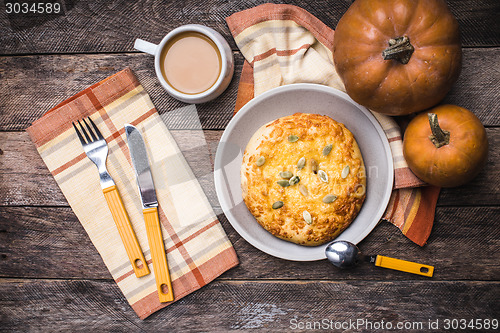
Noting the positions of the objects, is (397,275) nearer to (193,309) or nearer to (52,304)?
(193,309)

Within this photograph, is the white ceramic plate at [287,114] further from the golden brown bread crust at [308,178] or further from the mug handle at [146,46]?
the mug handle at [146,46]

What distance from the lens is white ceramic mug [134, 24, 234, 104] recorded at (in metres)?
1.96

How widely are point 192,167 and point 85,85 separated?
2.69 feet

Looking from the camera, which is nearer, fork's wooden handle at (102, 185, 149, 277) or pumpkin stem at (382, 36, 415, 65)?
pumpkin stem at (382, 36, 415, 65)

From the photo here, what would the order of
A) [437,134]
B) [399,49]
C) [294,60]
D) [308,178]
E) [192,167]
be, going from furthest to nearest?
[192,167]
[294,60]
[308,178]
[437,134]
[399,49]

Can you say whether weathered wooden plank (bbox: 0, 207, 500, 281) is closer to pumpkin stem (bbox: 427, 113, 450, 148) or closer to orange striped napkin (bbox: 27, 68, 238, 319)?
orange striped napkin (bbox: 27, 68, 238, 319)

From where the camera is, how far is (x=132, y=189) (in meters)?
2.19

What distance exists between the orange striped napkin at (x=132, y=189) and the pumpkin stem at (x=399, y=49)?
1.23 metres

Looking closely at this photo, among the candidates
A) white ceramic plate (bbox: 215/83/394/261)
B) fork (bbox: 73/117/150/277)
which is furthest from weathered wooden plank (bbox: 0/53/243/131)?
fork (bbox: 73/117/150/277)

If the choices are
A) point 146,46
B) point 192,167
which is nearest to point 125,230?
point 192,167

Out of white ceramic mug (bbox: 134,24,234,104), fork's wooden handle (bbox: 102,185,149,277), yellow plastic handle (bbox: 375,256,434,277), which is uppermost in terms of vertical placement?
white ceramic mug (bbox: 134,24,234,104)

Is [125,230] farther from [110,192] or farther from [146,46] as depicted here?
[146,46]

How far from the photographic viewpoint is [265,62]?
211 cm

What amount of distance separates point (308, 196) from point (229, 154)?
51 centimetres
